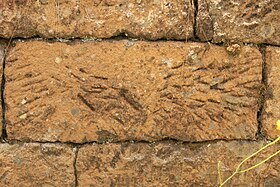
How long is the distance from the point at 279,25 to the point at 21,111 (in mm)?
1746

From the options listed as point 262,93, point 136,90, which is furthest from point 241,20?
point 136,90

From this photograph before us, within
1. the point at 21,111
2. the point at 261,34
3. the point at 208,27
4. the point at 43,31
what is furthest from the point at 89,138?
the point at 261,34

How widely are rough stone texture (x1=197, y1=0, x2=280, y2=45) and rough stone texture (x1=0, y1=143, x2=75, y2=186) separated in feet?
3.97

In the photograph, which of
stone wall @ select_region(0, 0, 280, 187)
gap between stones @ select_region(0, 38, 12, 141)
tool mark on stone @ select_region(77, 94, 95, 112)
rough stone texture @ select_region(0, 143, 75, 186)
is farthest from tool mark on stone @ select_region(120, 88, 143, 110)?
gap between stones @ select_region(0, 38, 12, 141)

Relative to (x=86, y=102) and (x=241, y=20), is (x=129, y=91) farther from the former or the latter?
(x=241, y=20)

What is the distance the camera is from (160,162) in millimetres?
3193

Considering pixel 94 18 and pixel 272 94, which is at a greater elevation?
pixel 94 18

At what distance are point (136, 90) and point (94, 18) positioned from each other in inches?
20.8

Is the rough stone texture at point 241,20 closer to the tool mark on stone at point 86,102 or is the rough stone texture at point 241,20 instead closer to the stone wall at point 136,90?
the stone wall at point 136,90

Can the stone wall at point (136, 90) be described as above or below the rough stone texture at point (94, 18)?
below

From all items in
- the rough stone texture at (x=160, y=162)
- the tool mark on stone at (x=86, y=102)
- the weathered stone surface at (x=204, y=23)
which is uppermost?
the weathered stone surface at (x=204, y=23)

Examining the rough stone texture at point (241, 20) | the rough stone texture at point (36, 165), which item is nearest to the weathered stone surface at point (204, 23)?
the rough stone texture at point (241, 20)

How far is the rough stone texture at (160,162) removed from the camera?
3184 mm

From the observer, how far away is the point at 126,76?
10.1 ft
